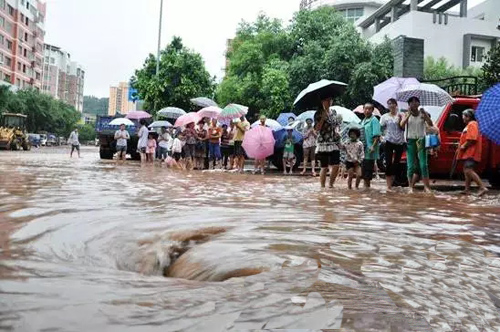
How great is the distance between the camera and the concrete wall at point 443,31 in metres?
37.6

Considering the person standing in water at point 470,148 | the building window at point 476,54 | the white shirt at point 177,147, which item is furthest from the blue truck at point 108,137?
the building window at point 476,54

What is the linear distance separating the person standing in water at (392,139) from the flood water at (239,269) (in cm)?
360

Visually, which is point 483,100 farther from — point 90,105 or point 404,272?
point 90,105

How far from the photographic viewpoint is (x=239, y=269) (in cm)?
242

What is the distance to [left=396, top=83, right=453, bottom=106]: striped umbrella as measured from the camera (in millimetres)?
8977

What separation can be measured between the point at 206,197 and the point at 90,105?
558 feet

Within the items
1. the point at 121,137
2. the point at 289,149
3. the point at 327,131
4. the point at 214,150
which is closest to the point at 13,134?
the point at 121,137

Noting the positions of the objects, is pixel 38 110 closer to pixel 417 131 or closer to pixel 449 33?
pixel 449 33

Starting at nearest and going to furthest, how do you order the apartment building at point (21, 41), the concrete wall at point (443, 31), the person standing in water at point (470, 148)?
1. the person standing in water at point (470, 148)
2. the concrete wall at point (443, 31)
3. the apartment building at point (21, 41)

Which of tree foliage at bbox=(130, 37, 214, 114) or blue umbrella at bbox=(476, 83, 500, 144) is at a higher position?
tree foliage at bbox=(130, 37, 214, 114)

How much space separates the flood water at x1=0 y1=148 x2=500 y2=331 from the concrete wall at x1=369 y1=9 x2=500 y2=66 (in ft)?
117

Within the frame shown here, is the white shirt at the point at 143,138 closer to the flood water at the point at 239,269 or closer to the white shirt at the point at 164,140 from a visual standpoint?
the white shirt at the point at 164,140

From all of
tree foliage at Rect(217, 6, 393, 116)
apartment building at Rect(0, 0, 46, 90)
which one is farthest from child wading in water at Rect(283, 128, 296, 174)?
apartment building at Rect(0, 0, 46, 90)

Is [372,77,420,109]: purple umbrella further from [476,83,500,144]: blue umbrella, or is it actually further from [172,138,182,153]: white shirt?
[172,138,182,153]: white shirt
